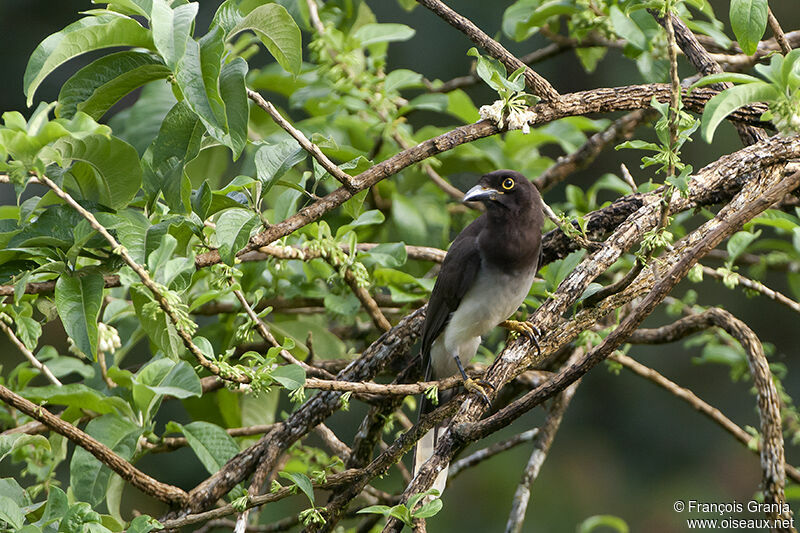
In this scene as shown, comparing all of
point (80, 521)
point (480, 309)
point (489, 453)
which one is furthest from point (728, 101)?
point (489, 453)

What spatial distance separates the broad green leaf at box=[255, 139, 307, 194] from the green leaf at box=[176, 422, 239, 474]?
76 centimetres

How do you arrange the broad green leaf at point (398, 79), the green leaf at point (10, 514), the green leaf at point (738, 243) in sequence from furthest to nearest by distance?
the broad green leaf at point (398, 79), the green leaf at point (738, 243), the green leaf at point (10, 514)

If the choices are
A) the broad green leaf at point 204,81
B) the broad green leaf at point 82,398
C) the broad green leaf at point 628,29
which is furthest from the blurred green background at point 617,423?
the broad green leaf at point 204,81

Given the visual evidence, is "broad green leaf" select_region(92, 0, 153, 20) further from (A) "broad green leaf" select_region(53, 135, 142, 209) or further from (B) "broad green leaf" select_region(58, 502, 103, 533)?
(B) "broad green leaf" select_region(58, 502, 103, 533)

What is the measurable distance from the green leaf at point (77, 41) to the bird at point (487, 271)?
1.32 m

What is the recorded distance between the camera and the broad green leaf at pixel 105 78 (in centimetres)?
186

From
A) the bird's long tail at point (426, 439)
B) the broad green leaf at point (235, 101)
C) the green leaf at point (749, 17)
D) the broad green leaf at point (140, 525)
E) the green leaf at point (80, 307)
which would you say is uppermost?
the broad green leaf at point (235, 101)

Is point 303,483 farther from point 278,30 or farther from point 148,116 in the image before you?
point 148,116

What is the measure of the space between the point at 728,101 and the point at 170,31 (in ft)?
3.67

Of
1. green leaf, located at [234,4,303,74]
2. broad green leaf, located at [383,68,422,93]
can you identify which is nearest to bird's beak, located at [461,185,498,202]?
broad green leaf, located at [383,68,422,93]

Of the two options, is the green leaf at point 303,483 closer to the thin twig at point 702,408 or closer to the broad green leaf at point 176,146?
the broad green leaf at point 176,146

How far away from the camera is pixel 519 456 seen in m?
6.81

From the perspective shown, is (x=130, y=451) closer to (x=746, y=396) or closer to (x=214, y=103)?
(x=214, y=103)

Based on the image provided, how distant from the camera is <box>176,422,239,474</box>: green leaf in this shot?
239 centimetres
